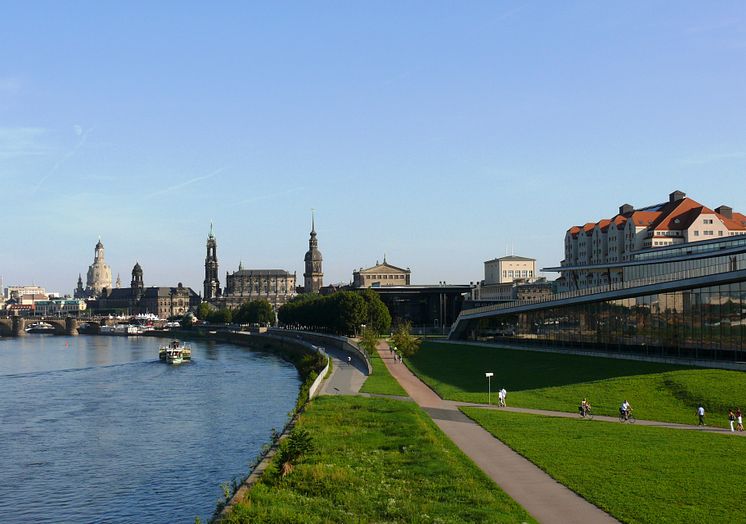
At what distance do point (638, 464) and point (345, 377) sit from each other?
44.0m

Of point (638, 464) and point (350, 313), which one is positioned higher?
point (350, 313)

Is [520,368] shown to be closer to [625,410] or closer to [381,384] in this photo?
[381,384]

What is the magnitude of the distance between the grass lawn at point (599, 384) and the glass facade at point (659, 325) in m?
2.33

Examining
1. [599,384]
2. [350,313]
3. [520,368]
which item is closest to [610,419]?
[599,384]

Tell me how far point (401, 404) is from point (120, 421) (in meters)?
23.7

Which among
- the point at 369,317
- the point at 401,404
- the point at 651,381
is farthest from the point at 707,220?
the point at 401,404

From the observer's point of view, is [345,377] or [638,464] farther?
[345,377]

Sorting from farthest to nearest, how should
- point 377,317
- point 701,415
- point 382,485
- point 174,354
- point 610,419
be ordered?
point 377,317
point 174,354
point 610,419
point 701,415
point 382,485

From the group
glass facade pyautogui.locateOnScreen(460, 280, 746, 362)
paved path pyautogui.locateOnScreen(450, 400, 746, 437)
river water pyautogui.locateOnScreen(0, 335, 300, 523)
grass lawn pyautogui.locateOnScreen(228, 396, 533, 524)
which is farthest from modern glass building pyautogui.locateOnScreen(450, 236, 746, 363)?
river water pyautogui.locateOnScreen(0, 335, 300, 523)

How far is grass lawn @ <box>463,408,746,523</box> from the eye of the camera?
25.8m

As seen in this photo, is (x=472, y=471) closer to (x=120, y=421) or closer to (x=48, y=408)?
(x=120, y=421)

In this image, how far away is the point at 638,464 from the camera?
32031 mm

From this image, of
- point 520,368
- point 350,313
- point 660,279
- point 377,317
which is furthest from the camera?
point 377,317

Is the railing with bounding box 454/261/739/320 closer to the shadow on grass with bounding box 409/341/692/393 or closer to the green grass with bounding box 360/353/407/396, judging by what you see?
the shadow on grass with bounding box 409/341/692/393
